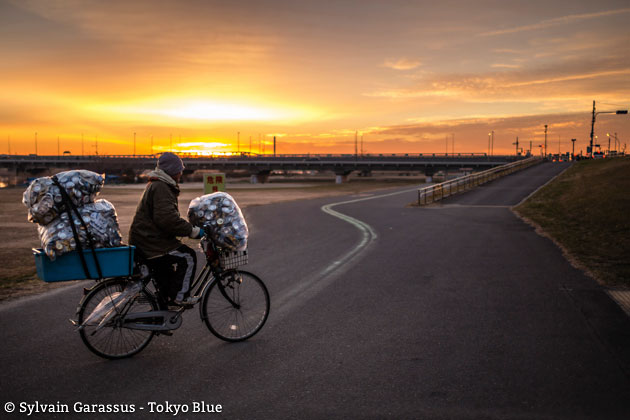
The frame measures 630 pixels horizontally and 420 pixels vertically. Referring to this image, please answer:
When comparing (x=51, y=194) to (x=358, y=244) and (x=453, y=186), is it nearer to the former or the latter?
(x=358, y=244)

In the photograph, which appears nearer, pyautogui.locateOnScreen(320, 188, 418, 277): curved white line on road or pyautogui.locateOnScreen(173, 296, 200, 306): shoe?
pyautogui.locateOnScreen(173, 296, 200, 306): shoe

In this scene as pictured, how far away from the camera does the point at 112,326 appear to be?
452 cm

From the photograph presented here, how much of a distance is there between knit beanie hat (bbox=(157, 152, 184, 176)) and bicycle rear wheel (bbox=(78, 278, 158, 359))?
115cm

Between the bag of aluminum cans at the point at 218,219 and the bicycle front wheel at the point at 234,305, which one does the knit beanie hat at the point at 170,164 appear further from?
the bicycle front wheel at the point at 234,305

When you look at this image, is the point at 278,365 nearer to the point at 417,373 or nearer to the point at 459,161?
the point at 417,373

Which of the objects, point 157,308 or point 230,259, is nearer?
point 157,308

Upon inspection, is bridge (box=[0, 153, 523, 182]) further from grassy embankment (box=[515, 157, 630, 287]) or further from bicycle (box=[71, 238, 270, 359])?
bicycle (box=[71, 238, 270, 359])

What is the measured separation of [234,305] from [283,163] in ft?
313

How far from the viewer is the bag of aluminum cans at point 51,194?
13.5 feet

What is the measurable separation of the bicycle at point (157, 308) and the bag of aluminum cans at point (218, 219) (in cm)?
15

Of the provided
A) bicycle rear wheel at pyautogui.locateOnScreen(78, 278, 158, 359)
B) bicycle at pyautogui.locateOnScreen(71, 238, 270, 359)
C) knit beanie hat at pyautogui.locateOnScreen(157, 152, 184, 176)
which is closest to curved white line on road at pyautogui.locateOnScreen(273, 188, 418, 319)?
bicycle at pyautogui.locateOnScreen(71, 238, 270, 359)

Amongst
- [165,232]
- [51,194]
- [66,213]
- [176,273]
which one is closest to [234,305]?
[176,273]

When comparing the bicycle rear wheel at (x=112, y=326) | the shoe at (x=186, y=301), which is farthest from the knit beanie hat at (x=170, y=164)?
the shoe at (x=186, y=301)

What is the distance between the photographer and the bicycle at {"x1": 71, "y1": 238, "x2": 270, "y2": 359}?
4.46 m
